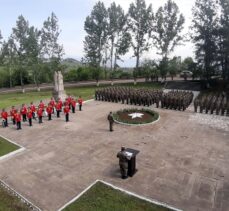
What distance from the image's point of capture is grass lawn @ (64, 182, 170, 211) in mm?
6719

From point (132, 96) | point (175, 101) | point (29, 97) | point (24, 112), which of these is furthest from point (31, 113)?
point (29, 97)

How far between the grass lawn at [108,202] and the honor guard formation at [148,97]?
12.7m

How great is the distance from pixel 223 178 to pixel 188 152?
7.65ft

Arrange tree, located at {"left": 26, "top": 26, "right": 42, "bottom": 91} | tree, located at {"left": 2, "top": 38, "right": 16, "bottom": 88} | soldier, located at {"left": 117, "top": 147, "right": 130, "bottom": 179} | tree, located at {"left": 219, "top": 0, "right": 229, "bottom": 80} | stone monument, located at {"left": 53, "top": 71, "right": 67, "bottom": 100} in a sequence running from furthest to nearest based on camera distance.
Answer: tree, located at {"left": 2, "top": 38, "right": 16, "bottom": 88} → tree, located at {"left": 26, "top": 26, "right": 42, "bottom": 91} → tree, located at {"left": 219, "top": 0, "right": 229, "bottom": 80} → stone monument, located at {"left": 53, "top": 71, "right": 67, "bottom": 100} → soldier, located at {"left": 117, "top": 147, "right": 130, "bottom": 179}

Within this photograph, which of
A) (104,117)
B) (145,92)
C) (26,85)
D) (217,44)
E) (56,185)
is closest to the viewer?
(56,185)

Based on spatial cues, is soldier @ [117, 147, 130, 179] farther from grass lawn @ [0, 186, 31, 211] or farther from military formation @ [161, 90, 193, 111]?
military formation @ [161, 90, 193, 111]

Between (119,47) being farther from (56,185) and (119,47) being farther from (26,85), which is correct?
(56,185)

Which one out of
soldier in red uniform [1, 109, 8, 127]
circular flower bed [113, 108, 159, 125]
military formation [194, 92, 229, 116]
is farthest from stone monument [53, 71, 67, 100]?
military formation [194, 92, 229, 116]

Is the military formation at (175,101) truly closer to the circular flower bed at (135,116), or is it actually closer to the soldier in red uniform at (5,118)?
the circular flower bed at (135,116)

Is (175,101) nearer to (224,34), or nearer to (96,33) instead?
(224,34)

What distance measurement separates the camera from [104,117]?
16578 mm

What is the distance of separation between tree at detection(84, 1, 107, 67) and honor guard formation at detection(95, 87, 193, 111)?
1237cm

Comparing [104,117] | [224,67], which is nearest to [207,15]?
[224,67]

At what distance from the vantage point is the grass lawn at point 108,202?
22.0 ft
